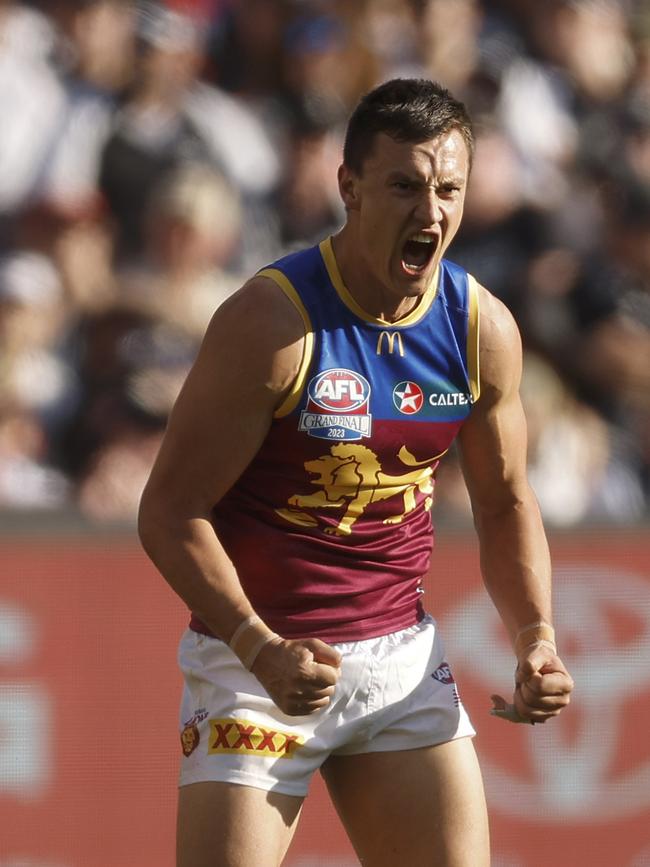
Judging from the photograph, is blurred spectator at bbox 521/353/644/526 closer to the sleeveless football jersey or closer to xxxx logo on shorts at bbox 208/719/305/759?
the sleeveless football jersey

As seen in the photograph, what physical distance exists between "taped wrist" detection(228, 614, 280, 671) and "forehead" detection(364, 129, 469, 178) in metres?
0.94

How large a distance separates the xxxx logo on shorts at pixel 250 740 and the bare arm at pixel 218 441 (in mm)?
217

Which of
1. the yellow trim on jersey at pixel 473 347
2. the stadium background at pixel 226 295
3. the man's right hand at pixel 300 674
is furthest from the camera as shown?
the stadium background at pixel 226 295

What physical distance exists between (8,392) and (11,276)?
54 centimetres

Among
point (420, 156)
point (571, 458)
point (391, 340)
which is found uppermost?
point (571, 458)

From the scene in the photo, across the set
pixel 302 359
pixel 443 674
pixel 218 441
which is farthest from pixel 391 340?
pixel 443 674

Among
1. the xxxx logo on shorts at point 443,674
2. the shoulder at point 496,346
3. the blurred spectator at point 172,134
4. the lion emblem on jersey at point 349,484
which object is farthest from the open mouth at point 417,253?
the blurred spectator at point 172,134

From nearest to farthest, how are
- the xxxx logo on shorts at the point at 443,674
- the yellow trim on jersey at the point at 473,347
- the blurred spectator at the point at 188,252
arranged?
the yellow trim on jersey at the point at 473,347 → the xxxx logo on shorts at the point at 443,674 → the blurred spectator at the point at 188,252

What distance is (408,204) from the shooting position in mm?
2953

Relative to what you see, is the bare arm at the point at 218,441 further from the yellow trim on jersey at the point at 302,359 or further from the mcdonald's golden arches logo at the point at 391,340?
the mcdonald's golden arches logo at the point at 391,340

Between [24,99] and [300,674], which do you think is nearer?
[300,674]

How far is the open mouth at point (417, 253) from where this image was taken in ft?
9.73

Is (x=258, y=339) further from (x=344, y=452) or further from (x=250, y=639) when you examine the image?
(x=250, y=639)

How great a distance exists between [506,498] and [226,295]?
10.2ft
